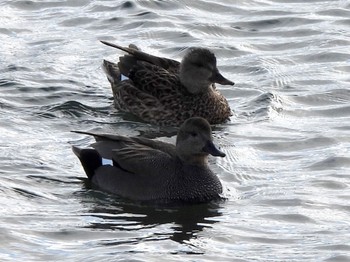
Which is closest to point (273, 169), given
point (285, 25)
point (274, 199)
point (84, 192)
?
point (274, 199)

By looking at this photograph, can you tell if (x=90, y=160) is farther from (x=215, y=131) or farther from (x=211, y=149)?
(x=215, y=131)

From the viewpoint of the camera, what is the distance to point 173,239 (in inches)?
446

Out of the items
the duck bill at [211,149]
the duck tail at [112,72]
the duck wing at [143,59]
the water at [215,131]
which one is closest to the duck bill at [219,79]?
the water at [215,131]

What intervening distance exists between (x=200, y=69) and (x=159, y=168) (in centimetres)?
287

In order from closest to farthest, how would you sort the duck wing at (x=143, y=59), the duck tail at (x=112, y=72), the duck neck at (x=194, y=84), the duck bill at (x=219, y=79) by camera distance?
the duck bill at (x=219, y=79) < the duck neck at (x=194, y=84) < the duck wing at (x=143, y=59) < the duck tail at (x=112, y=72)

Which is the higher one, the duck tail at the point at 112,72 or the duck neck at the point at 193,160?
the duck tail at the point at 112,72

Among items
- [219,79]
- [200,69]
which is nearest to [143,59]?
[200,69]

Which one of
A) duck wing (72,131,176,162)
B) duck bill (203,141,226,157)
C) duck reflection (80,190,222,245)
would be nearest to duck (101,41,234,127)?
duck wing (72,131,176,162)

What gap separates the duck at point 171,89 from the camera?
1509 cm

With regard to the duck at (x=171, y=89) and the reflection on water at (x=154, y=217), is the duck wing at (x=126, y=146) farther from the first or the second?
the duck at (x=171, y=89)

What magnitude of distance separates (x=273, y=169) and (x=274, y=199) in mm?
946

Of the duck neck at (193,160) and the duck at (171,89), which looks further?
the duck at (171,89)

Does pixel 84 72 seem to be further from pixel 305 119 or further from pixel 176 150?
pixel 176 150

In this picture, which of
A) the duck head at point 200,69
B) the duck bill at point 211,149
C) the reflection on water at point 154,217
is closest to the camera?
the reflection on water at point 154,217
